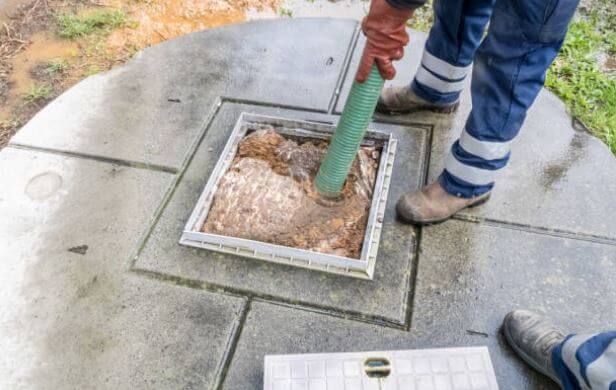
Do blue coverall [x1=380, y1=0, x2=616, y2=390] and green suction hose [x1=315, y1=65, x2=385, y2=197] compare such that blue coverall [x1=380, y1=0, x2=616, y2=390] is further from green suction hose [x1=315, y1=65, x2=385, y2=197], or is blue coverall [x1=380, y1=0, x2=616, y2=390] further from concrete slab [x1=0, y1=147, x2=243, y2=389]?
concrete slab [x1=0, y1=147, x2=243, y2=389]

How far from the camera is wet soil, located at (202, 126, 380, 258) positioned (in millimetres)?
2016

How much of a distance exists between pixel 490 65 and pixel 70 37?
9.51 feet

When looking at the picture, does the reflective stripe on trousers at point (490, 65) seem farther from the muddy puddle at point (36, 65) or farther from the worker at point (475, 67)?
the muddy puddle at point (36, 65)

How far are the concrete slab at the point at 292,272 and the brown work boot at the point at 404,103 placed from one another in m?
0.50

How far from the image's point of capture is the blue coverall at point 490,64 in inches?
61.6

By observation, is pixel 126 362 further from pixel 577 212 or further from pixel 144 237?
pixel 577 212

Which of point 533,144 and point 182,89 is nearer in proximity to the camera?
point 533,144

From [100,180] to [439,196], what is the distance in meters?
1.59

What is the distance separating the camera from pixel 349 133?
6.22ft

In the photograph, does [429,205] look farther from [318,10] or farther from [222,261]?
[318,10]

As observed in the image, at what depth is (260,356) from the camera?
1698 millimetres

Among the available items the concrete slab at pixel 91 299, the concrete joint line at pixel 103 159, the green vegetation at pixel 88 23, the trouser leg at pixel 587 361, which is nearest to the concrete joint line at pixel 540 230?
the trouser leg at pixel 587 361

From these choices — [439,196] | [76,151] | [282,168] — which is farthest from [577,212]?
[76,151]

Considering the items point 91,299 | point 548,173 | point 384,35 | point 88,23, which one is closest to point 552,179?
point 548,173
